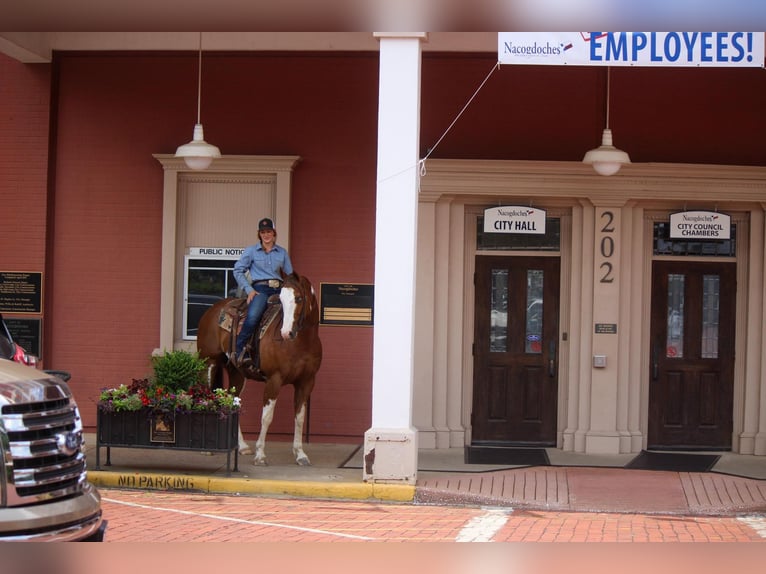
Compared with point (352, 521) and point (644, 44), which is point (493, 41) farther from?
point (352, 521)

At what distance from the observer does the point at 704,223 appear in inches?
509

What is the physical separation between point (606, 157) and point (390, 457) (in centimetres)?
448

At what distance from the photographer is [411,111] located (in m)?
10.6

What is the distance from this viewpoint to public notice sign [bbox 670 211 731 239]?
509 inches

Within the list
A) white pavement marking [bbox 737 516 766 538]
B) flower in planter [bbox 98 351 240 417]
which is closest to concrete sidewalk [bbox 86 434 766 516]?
white pavement marking [bbox 737 516 766 538]

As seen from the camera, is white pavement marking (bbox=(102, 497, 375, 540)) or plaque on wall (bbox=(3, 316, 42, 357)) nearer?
white pavement marking (bbox=(102, 497, 375, 540))

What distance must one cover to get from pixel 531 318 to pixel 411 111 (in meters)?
4.02

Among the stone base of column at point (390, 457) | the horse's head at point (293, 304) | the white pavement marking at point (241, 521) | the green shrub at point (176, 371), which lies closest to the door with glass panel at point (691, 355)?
the stone base of column at point (390, 457)

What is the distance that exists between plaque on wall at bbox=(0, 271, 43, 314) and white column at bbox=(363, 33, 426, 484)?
5.57 m

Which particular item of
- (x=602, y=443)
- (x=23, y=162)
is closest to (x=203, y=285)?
(x=23, y=162)

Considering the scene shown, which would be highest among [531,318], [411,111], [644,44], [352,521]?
[644,44]

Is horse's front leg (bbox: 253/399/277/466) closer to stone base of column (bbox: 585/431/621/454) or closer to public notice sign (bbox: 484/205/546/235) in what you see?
public notice sign (bbox: 484/205/546/235)

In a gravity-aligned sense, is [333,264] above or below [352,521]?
above
